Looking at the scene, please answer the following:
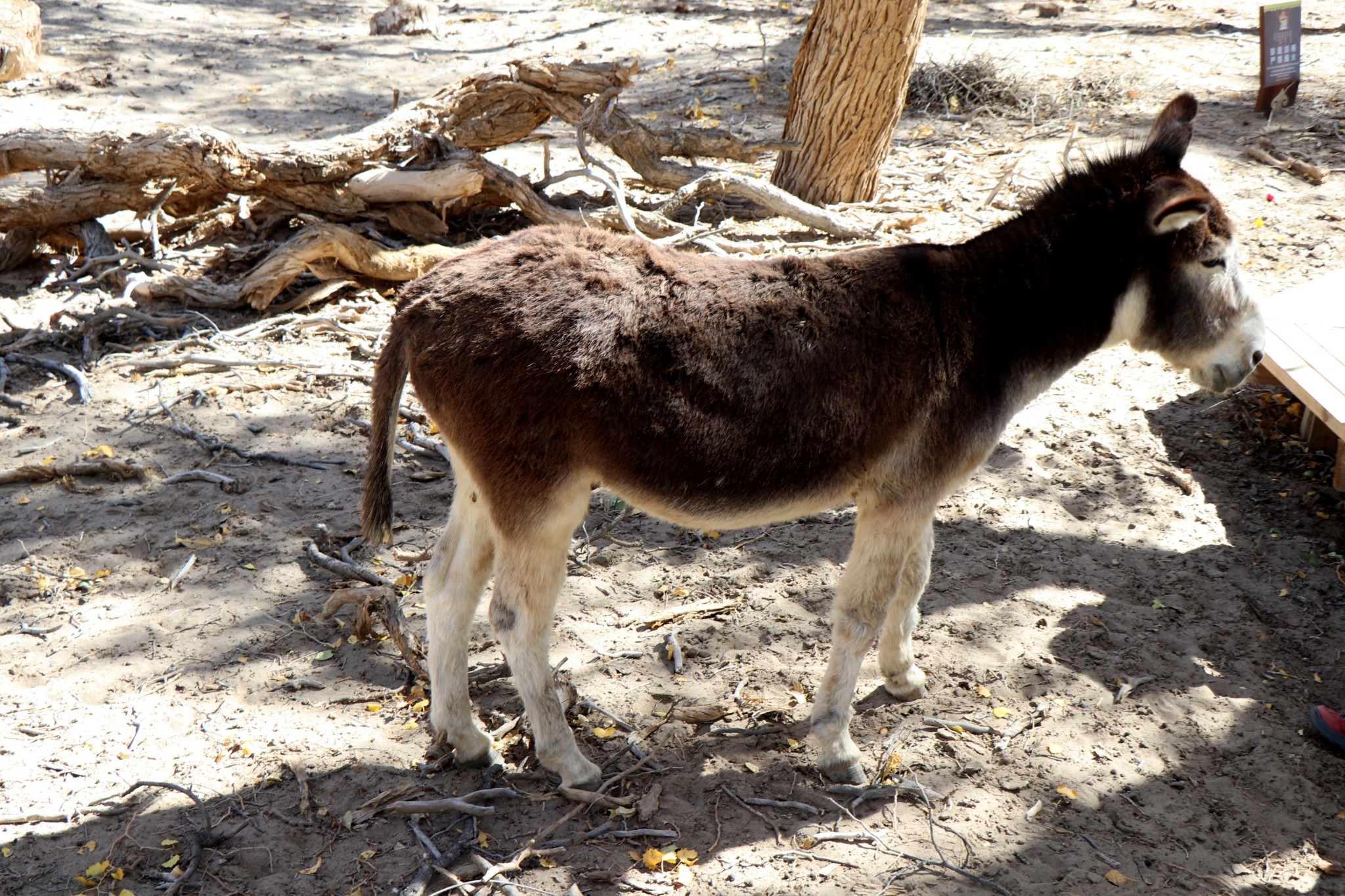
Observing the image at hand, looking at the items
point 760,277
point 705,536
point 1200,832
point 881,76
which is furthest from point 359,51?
point 1200,832

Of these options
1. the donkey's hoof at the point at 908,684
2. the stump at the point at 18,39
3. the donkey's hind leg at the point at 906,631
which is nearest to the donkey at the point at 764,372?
the donkey's hind leg at the point at 906,631

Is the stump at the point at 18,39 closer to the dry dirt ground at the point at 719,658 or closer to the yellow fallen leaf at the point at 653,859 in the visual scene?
the dry dirt ground at the point at 719,658

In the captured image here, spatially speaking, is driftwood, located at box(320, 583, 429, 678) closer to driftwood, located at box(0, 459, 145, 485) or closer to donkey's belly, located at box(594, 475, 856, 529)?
donkey's belly, located at box(594, 475, 856, 529)

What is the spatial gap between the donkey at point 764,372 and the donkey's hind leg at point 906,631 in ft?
0.85

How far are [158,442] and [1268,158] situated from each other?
27.8 ft

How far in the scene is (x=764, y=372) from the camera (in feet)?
9.85

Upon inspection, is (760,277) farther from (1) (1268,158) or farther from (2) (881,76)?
(1) (1268,158)

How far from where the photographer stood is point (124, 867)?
2939mm

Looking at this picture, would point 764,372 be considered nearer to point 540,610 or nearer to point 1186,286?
point 540,610

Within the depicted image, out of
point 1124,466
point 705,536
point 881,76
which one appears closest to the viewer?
point 705,536

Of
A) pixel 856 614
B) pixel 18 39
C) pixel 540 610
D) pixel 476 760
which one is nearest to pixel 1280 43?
pixel 856 614

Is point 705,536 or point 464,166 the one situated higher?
point 464,166

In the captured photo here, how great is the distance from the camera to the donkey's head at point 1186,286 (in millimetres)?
3230

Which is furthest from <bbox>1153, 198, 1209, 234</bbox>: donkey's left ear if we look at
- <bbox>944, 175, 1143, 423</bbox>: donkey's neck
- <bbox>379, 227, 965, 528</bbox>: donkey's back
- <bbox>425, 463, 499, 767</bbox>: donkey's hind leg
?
<bbox>425, 463, 499, 767</bbox>: donkey's hind leg
